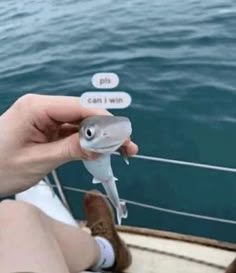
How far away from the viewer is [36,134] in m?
1.18

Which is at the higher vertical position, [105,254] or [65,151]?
[65,151]

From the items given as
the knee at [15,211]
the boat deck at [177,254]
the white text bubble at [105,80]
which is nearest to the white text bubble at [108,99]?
the white text bubble at [105,80]

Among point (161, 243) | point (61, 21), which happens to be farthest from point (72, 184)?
point (61, 21)

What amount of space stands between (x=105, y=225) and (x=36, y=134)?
73 cm

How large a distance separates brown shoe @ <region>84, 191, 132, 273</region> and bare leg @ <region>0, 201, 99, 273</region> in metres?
0.14

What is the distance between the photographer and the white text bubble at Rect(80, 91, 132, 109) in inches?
35.6

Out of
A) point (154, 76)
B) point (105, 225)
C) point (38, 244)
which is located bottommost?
point (154, 76)

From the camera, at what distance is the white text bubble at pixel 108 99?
91 cm

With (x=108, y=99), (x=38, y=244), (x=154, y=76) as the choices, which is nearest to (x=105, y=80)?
(x=108, y=99)

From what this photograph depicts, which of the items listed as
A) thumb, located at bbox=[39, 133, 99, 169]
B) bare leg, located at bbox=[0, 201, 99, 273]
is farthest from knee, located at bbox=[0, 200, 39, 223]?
thumb, located at bbox=[39, 133, 99, 169]

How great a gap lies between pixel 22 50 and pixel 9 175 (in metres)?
3.60

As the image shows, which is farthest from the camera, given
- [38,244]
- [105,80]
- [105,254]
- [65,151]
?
[105,254]

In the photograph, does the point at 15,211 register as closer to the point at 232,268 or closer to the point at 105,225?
the point at 105,225

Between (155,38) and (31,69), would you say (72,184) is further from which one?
(155,38)
